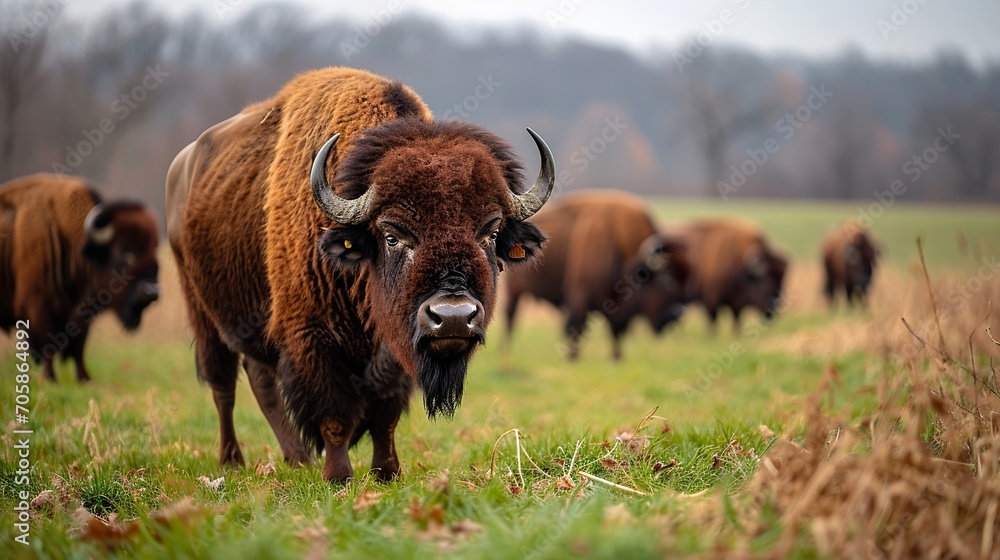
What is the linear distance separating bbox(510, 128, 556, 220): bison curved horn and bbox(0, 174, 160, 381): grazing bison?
7605mm

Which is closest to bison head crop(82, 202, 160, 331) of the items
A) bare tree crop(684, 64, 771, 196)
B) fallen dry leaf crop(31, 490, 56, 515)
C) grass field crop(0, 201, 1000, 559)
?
grass field crop(0, 201, 1000, 559)

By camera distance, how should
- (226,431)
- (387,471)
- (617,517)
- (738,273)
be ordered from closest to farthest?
(617,517) < (387,471) < (226,431) < (738,273)

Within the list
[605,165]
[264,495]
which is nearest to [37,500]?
[264,495]

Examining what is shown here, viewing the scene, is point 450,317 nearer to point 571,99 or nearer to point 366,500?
point 366,500

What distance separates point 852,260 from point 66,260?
67.3 ft

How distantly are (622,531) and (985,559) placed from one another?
1.24 meters

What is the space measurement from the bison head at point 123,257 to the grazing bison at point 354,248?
5172 mm

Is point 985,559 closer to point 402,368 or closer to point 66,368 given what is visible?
point 402,368

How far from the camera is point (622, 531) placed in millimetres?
2773

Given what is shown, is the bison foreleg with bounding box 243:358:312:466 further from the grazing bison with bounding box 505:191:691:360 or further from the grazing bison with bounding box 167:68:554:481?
the grazing bison with bounding box 505:191:691:360

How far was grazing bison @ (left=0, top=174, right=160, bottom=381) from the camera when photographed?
10.2 metres

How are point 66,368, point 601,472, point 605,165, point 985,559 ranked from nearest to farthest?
point 985,559, point 601,472, point 66,368, point 605,165

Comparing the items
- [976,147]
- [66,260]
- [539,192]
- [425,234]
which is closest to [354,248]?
[425,234]

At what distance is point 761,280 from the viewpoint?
72.7 feet
